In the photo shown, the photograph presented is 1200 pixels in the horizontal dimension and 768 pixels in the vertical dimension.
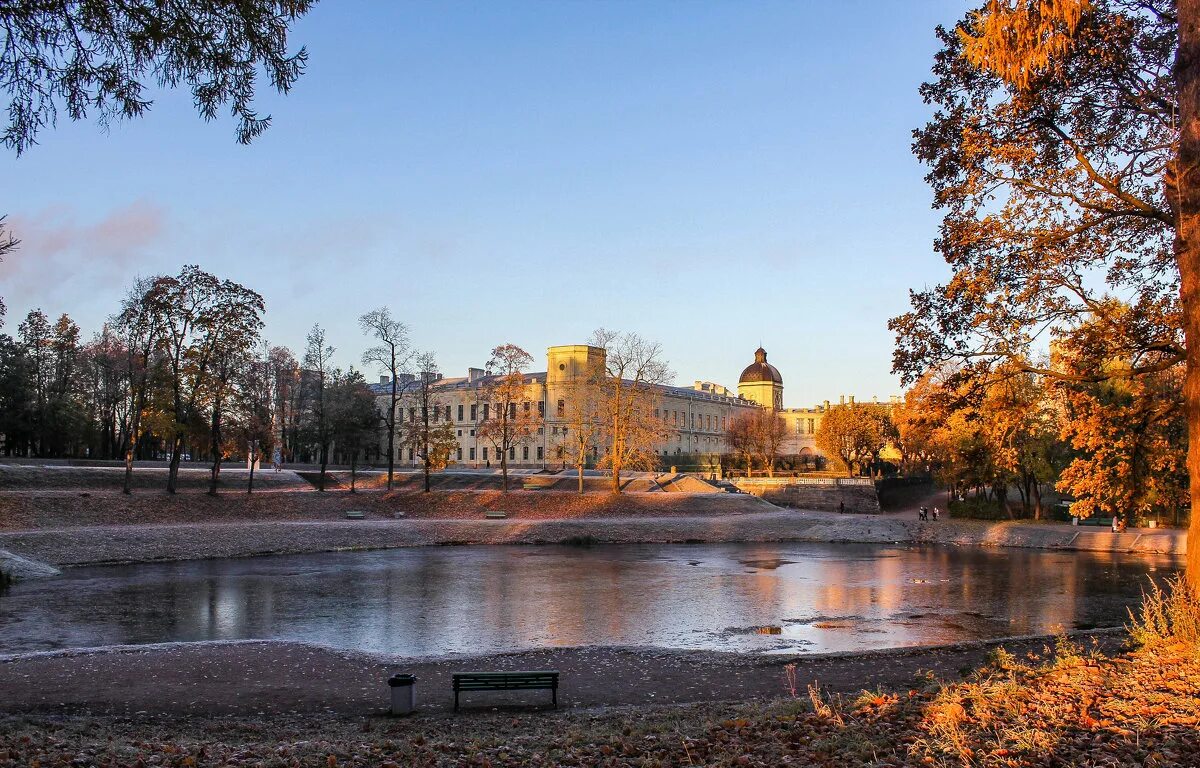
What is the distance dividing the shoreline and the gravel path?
739 inches

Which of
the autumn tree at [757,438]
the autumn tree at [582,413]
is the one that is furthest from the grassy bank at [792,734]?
the autumn tree at [757,438]

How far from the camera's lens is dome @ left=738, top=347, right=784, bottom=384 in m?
137

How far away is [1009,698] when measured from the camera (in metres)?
8.91

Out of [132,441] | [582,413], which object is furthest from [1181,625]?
[582,413]

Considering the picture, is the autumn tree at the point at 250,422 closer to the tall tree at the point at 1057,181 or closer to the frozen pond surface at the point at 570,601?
the frozen pond surface at the point at 570,601

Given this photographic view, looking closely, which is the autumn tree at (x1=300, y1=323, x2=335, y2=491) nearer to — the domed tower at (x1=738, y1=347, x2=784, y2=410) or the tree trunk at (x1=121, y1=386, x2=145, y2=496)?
the tree trunk at (x1=121, y1=386, x2=145, y2=496)

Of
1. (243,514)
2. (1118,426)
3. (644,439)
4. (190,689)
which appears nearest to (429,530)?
(243,514)

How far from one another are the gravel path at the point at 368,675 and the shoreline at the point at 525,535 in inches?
739

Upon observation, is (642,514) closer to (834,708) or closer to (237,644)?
(237,644)

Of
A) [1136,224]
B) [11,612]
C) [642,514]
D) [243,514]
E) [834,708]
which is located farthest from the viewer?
[642,514]

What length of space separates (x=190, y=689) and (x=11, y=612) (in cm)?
1268

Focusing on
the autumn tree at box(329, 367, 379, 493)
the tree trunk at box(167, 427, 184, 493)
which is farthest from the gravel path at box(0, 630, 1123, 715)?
the autumn tree at box(329, 367, 379, 493)

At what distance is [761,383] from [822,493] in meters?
67.5

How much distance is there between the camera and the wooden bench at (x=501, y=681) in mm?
12398
